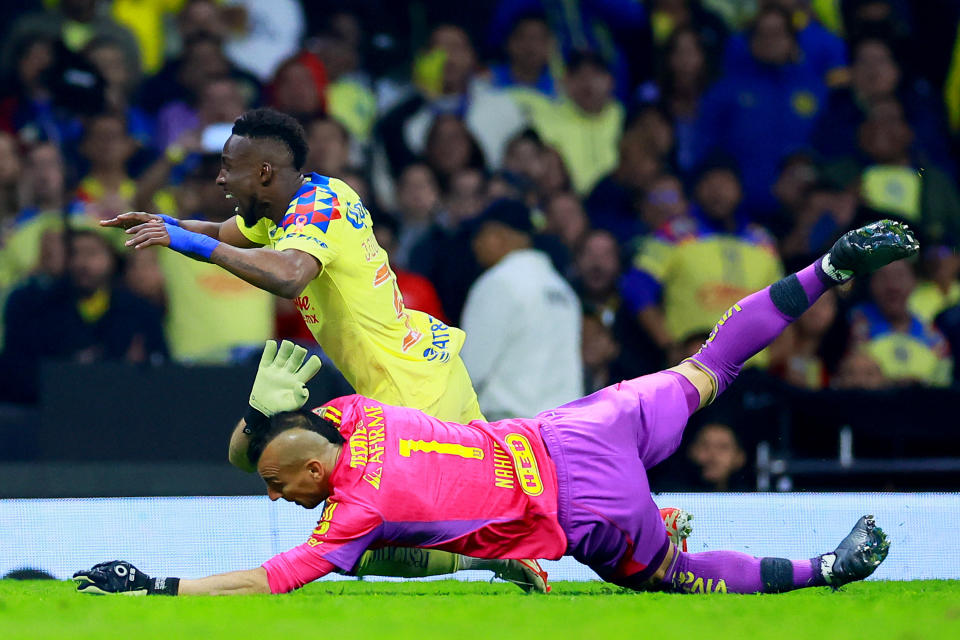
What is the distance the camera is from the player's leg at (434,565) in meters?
5.38

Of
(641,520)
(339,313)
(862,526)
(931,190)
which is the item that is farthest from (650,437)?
(931,190)

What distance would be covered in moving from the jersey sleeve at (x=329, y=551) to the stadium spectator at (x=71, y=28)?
19.3ft

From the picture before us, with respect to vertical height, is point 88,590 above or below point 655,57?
below

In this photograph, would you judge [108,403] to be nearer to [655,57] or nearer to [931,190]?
[655,57]

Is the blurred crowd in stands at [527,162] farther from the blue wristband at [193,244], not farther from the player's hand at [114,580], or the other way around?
the player's hand at [114,580]

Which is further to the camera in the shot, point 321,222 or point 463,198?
point 463,198

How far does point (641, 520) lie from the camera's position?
5117 mm

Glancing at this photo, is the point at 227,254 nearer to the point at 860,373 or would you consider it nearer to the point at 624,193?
the point at 860,373

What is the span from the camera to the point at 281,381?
5098 millimetres

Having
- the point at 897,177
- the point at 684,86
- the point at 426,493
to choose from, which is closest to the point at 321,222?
the point at 426,493

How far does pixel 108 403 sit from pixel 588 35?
4.88 meters

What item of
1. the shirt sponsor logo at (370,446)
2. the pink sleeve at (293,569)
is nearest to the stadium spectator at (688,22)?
the shirt sponsor logo at (370,446)

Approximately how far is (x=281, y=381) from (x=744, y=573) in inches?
71.9

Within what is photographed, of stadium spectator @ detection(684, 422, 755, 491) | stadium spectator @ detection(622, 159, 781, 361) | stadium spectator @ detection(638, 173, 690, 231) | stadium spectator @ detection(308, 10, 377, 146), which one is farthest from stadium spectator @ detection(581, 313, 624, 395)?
stadium spectator @ detection(308, 10, 377, 146)
